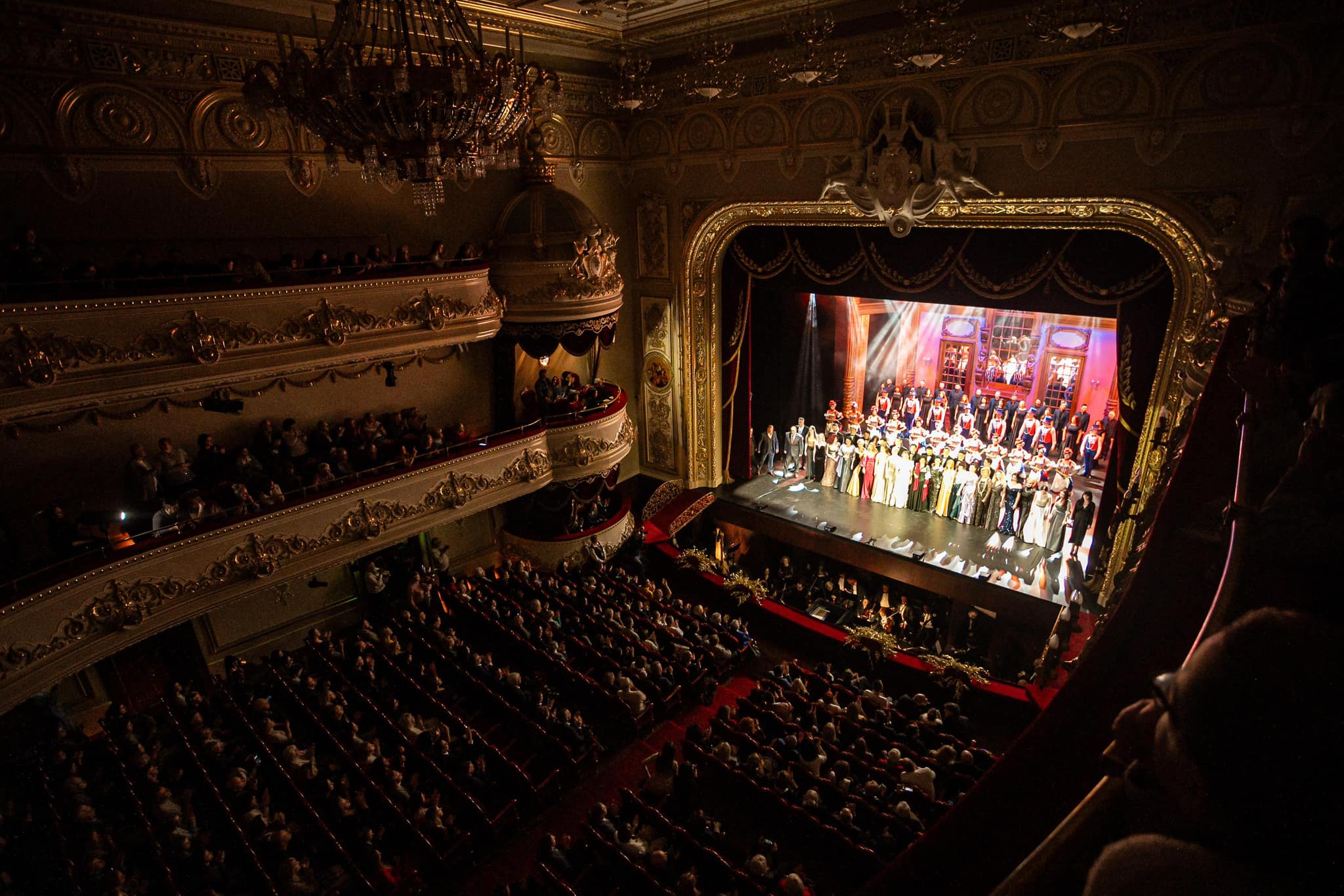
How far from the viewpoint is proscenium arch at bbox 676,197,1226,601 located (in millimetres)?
7336

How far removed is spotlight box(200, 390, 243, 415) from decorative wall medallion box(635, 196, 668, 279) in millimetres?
6906

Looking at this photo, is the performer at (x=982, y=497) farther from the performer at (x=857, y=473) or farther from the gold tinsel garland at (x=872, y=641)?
the gold tinsel garland at (x=872, y=641)

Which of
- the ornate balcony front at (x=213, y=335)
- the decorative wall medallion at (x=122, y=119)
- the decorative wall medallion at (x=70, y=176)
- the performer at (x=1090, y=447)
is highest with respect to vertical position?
the decorative wall medallion at (x=122, y=119)

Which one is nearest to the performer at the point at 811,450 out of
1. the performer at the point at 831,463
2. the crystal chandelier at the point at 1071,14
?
the performer at the point at 831,463

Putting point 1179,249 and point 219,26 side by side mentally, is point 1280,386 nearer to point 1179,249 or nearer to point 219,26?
point 1179,249

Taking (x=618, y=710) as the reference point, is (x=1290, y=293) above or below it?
above

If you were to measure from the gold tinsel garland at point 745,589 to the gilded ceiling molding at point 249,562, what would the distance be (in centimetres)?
338

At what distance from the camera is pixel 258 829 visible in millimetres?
5910

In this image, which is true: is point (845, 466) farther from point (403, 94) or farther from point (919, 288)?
point (403, 94)

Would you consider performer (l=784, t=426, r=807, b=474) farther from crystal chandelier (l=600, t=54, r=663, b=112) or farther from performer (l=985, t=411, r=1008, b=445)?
crystal chandelier (l=600, t=54, r=663, b=112)

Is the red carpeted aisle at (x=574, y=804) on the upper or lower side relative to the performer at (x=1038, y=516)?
lower

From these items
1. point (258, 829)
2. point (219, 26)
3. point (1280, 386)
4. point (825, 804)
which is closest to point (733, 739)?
point (825, 804)

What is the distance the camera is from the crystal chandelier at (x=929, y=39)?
15.3ft

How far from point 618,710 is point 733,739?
4.77 ft
